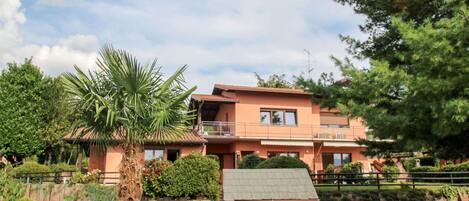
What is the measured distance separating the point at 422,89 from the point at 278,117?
22.9 meters

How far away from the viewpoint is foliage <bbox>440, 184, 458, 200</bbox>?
1747 cm

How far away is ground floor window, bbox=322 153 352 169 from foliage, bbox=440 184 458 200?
43.3 feet

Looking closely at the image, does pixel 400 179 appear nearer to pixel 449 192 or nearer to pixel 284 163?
pixel 449 192

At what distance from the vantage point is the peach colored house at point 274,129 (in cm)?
2875

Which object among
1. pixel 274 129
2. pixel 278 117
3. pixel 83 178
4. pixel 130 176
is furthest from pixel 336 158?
pixel 130 176

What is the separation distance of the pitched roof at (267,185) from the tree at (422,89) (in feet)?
7.36

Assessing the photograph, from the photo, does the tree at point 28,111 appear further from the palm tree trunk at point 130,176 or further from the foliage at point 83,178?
the palm tree trunk at point 130,176

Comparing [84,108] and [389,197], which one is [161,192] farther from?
[389,197]

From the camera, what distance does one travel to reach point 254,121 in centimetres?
2927

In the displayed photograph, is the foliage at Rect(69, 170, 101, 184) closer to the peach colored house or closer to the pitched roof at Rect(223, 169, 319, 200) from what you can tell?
the pitched roof at Rect(223, 169, 319, 200)

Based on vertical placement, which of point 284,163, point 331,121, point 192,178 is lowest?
point 192,178

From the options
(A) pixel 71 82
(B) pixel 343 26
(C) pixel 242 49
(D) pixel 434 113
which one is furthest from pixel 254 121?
(D) pixel 434 113

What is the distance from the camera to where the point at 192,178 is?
17.0m

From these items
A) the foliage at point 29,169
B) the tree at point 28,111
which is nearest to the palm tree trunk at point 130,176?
the foliage at point 29,169
